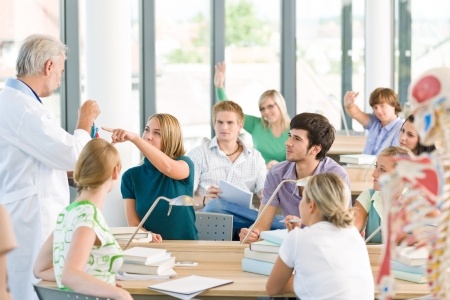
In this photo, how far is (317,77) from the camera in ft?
35.6

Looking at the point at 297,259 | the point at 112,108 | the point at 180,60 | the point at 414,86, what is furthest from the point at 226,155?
the point at 414,86

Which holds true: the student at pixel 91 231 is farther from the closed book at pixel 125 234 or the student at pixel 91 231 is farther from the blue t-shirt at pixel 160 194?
the blue t-shirt at pixel 160 194

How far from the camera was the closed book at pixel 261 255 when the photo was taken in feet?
12.5

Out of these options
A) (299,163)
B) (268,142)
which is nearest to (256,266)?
(299,163)

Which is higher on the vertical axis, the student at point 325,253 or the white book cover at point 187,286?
the student at point 325,253

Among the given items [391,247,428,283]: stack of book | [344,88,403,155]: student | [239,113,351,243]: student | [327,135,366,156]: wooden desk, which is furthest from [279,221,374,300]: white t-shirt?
[327,135,366,156]: wooden desk

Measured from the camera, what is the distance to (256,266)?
3846mm

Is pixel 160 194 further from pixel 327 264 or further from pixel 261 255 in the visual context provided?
pixel 327 264

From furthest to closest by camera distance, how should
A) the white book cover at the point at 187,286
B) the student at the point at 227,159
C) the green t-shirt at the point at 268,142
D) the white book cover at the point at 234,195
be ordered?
the green t-shirt at the point at 268,142 → the student at the point at 227,159 → the white book cover at the point at 234,195 → the white book cover at the point at 187,286

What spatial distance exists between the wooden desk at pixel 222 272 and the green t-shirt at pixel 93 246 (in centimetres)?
28

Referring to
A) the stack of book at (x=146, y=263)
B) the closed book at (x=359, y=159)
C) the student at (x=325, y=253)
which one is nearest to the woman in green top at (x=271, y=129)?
the closed book at (x=359, y=159)

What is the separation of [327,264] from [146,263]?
0.82 meters

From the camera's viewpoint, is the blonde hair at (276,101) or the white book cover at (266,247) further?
the blonde hair at (276,101)

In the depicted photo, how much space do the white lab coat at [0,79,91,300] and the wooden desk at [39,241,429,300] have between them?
1.46ft
